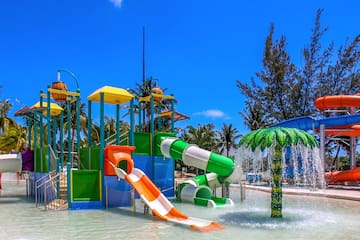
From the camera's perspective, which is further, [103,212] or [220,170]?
[220,170]

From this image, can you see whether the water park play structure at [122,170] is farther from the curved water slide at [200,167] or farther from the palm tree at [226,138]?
the palm tree at [226,138]

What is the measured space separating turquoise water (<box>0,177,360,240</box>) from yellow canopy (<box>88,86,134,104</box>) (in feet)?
12.7

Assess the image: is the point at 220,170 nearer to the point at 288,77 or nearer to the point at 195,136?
the point at 288,77

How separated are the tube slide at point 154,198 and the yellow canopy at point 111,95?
A: 1.85 metres

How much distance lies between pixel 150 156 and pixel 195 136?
26289 millimetres

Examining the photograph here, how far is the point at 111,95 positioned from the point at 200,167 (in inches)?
156

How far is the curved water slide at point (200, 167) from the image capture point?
13.9 meters

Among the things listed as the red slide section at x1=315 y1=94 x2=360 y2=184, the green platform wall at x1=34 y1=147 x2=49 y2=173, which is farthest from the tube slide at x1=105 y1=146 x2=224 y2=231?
the red slide section at x1=315 y1=94 x2=360 y2=184

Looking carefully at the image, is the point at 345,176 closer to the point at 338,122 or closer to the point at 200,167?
the point at 338,122

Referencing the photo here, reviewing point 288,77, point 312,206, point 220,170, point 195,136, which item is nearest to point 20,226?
point 220,170

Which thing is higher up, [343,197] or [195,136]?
[195,136]

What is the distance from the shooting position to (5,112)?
136 ft

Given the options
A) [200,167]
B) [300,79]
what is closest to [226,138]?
[300,79]

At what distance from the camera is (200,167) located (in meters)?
14.1
